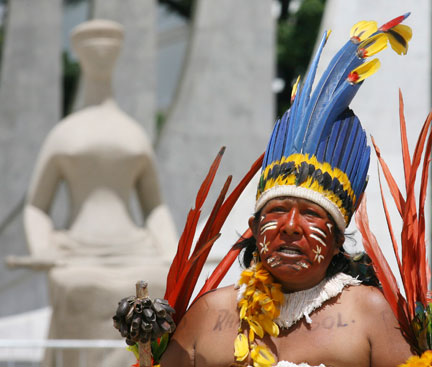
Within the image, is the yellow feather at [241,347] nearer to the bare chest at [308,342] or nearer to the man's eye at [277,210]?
the bare chest at [308,342]

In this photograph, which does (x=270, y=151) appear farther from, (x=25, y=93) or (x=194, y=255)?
(x=25, y=93)

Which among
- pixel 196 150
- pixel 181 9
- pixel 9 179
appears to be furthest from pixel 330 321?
pixel 181 9

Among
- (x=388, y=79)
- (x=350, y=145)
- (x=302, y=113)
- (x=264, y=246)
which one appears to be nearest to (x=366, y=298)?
(x=264, y=246)

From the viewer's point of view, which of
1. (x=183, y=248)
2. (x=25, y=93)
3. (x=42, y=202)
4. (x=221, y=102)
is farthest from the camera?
(x=25, y=93)

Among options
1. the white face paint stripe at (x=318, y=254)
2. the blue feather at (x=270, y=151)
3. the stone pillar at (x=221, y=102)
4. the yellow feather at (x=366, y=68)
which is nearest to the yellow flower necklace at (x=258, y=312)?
the white face paint stripe at (x=318, y=254)

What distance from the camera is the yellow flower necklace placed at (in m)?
2.40

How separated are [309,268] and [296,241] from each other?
0.25 feet

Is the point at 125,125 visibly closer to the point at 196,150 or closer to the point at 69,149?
the point at 69,149

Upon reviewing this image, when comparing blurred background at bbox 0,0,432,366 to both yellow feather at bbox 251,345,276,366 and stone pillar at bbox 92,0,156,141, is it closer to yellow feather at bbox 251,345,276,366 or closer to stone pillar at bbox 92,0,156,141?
stone pillar at bbox 92,0,156,141

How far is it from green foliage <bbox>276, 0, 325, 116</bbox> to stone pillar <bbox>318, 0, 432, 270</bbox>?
8971 mm

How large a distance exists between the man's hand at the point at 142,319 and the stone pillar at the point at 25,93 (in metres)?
8.50

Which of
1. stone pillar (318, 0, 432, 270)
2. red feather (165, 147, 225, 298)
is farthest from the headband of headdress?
stone pillar (318, 0, 432, 270)

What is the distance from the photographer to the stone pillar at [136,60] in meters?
9.91

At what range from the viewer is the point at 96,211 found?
603 cm
